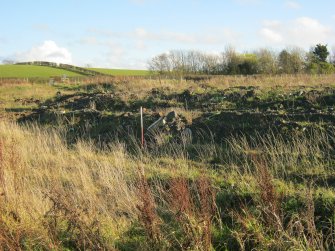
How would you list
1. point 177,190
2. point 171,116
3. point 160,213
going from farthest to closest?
point 171,116 → point 160,213 → point 177,190

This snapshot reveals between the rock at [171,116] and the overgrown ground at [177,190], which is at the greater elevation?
the rock at [171,116]

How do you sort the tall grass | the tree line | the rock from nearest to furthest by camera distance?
the tall grass
the rock
the tree line

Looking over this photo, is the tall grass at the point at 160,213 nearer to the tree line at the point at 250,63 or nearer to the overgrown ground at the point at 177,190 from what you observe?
the overgrown ground at the point at 177,190

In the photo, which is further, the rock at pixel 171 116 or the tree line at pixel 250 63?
the tree line at pixel 250 63

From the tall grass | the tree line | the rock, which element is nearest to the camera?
the tall grass

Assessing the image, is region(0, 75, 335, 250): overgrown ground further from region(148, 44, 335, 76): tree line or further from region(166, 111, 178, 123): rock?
region(148, 44, 335, 76): tree line

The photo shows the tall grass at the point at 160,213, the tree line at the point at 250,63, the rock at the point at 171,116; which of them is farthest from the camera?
the tree line at the point at 250,63

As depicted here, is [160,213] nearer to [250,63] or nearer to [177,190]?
Result: [177,190]

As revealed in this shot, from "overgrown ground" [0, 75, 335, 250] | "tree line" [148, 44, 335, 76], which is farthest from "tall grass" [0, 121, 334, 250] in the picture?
"tree line" [148, 44, 335, 76]

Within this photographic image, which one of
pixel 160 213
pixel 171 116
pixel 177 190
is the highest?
pixel 171 116

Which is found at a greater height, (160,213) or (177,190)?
(177,190)

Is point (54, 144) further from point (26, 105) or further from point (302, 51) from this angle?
point (302, 51)

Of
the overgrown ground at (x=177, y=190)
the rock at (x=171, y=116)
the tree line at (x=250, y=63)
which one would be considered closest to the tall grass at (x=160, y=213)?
the overgrown ground at (x=177, y=190)

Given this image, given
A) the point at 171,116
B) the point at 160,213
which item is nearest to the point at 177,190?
the point at 160,213
